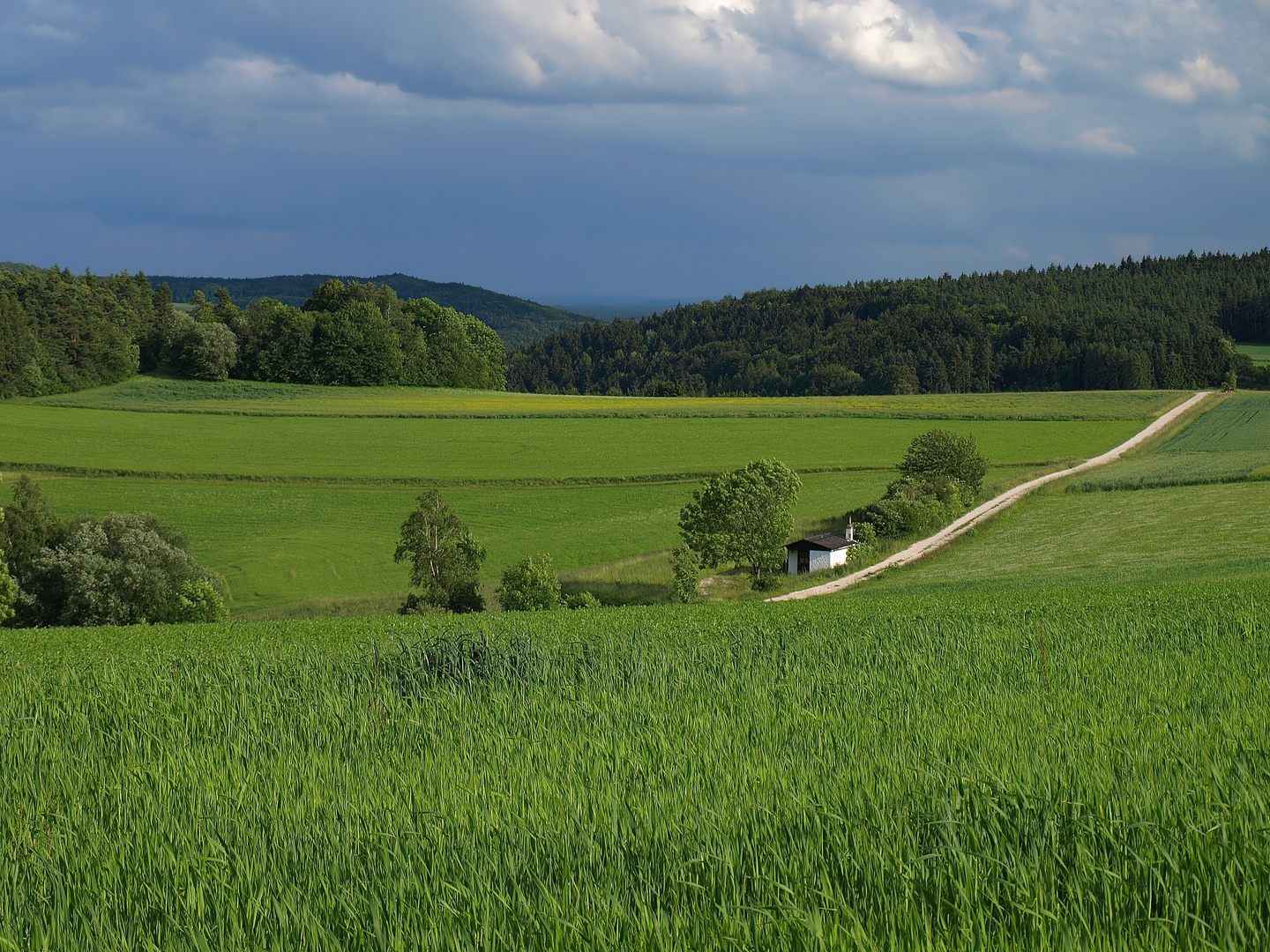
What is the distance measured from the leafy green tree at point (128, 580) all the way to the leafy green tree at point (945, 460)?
3380 cm

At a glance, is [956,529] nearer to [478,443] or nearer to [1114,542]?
[1114,542]

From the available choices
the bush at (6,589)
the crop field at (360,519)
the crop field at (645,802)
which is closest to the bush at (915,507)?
the crop field at (360,519)

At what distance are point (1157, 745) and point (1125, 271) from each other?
692 ft

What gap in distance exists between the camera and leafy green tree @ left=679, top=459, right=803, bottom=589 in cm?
3828

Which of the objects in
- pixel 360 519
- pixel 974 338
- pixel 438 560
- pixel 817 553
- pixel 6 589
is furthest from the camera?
pixel 974 338

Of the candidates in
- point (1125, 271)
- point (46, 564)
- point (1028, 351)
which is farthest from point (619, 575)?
point (1125, 271)

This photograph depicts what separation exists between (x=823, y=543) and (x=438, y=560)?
16.7 metres

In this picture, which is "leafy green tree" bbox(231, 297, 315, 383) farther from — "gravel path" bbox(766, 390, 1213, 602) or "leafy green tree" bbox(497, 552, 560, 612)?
"leafy green tree" bbox(497, 552, 560, 612)

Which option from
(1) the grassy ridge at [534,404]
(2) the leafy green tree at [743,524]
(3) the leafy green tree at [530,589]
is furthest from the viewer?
(1) the grassy ridge at [534,404]

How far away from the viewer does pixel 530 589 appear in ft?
104

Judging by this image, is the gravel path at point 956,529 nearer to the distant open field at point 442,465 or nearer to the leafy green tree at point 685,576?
the distant open field at point 442,465

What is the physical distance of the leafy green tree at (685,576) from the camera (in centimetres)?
3391

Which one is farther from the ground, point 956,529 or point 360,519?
point 956,529

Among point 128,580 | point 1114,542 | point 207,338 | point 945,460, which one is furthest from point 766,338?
point 128,580
